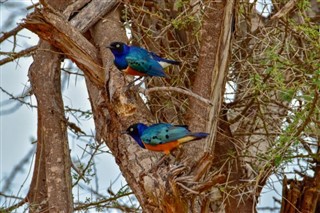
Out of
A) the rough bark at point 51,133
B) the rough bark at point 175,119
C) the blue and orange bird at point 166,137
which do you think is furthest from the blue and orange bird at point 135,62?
the rough bark at point 51,133

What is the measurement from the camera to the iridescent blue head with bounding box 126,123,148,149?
9.87 feet

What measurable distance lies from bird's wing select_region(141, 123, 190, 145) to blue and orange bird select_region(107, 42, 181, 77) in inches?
13.8

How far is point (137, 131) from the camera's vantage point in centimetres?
302

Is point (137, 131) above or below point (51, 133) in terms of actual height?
below

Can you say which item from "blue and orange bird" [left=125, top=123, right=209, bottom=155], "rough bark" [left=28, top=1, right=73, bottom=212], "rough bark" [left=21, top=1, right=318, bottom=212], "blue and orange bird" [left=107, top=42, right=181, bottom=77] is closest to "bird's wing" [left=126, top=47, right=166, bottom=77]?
"blue and orange bird" [left=107, top=42, right=181, bottom=77]

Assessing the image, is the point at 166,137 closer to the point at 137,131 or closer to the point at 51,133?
the point at 137,131

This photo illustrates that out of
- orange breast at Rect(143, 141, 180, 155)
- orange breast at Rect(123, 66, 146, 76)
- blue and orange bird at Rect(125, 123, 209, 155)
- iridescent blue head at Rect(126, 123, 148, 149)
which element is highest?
orange breast at Rect(123, 66, 146, 76)

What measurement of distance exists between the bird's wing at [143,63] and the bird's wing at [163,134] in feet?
1.14

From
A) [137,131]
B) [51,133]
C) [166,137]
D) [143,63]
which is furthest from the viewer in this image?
[51,133]

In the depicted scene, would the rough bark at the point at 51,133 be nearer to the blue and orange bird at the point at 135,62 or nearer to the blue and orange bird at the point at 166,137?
the blue and orange bird at the point at 135,62

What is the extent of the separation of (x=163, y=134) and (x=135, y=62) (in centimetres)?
42

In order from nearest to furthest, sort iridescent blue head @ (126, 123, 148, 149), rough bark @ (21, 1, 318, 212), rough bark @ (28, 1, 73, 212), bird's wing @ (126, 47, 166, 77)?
rough bark @ (21, 1, 318, 212)
iridescent blue head @ (126, 123, 148, 149)
bird's wing @ (126, 47, 166, 77)
rough bark @ (28, 1, 73, 212)

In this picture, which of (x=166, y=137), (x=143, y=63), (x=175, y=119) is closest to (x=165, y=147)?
(x=166, y=137)

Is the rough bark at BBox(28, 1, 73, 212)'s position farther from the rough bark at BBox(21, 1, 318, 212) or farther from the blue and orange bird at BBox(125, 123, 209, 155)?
the blue and orange bird at BBox(125, 123, 209, 155)
